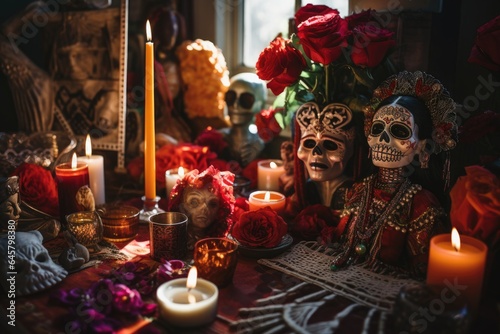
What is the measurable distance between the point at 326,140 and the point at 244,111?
0.44 m

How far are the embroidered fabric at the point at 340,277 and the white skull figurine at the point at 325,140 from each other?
0.18m

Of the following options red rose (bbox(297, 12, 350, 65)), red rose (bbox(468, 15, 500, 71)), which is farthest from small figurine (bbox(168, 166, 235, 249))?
red rose (bbox(468, 15, 500, 71))

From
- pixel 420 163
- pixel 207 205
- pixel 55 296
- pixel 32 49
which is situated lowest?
pixel 55 296

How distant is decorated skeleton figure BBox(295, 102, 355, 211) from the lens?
117 centimetres

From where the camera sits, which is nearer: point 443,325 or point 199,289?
point 443,325

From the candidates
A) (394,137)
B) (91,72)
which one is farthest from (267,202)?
(91,72)

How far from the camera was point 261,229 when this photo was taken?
109cm

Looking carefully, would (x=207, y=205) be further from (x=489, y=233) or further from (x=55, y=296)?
(x=489, y=233)

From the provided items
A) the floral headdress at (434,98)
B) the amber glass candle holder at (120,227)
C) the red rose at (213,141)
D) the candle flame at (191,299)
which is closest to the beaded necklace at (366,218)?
the floral headdress at (434,98)

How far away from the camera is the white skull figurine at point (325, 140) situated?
1.17 meters

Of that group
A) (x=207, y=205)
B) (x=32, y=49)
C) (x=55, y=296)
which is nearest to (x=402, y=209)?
(x=207, y=205)

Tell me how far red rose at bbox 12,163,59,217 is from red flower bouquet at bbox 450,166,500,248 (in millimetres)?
919

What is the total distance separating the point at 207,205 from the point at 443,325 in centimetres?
57

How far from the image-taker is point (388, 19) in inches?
47.8
